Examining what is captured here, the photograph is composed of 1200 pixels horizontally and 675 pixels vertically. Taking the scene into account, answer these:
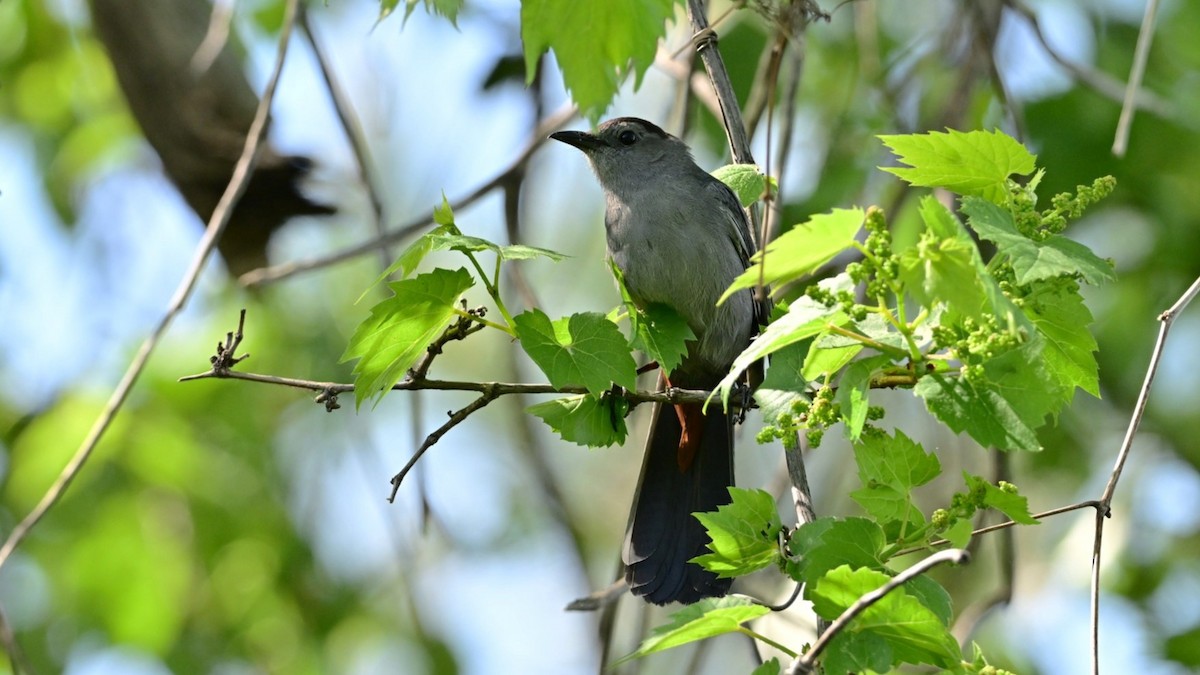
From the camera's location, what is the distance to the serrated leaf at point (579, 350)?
2412 mm

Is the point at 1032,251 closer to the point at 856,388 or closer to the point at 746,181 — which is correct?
the point at 856,388

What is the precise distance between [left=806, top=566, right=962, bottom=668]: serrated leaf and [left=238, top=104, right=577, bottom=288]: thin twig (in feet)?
7.01

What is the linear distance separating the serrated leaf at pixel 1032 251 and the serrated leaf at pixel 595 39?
672 millimetres

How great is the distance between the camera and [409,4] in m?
2.54

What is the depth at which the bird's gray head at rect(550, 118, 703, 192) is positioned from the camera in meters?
4.29

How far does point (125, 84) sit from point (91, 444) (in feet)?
9.13

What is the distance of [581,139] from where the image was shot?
4473mm

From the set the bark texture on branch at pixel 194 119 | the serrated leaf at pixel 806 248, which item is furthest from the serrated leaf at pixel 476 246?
the bark texture on branch at pixel 194 119

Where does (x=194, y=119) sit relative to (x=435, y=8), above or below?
above

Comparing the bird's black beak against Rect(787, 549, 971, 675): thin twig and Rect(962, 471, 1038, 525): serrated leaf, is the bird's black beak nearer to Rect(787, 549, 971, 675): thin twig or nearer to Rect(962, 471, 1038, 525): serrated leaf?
Rect(962, 471, 1038, 525): serrated leaf

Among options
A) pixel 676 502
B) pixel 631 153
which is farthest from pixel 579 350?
pixel 631 153

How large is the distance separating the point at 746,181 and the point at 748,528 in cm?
81

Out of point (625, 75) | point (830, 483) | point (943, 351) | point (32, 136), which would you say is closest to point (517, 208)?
point (625, 75)

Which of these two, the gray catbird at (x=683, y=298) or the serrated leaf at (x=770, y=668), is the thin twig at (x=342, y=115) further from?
the serrated leaf at (x=770, y=668)
